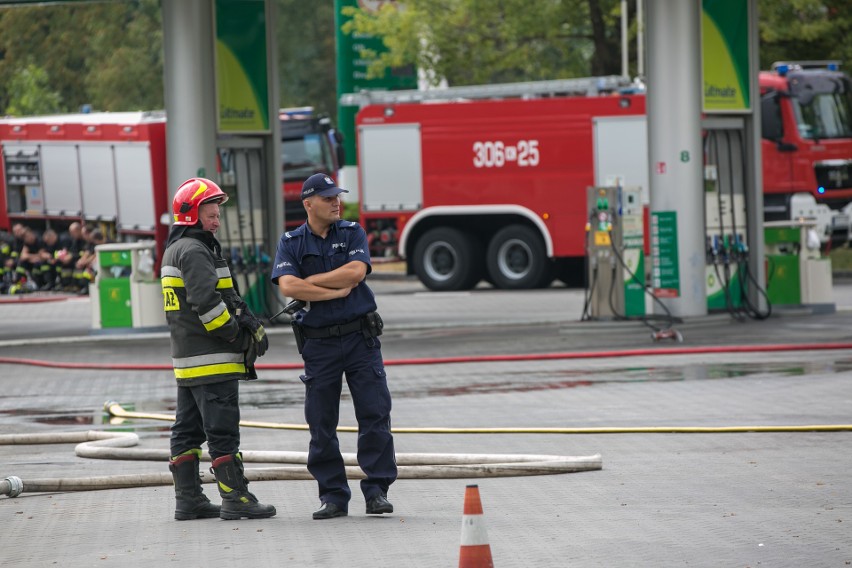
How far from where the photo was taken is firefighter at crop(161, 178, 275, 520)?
27.1 ft

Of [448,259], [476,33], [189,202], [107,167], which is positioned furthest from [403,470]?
[476,33]

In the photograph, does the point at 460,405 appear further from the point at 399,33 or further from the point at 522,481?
the point at 399,33

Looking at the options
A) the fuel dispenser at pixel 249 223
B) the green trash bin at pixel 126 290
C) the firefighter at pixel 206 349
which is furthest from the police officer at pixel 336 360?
the fuel dispenser at pixel 249 223

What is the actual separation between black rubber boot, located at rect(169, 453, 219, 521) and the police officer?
63 cm

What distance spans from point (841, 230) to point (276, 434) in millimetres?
19133

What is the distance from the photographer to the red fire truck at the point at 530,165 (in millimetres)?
28469

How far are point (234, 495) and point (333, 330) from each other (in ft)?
3.30

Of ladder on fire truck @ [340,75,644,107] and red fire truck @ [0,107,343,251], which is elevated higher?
ladder on fire truck @ [340,75,644,107]

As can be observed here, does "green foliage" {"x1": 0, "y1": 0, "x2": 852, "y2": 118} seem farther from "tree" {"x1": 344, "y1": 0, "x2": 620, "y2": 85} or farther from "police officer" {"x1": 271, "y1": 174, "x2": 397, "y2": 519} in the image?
"police officer" {"x1": 271, "y1": 174, "x2": 397, "y2": 519}

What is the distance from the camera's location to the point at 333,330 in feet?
27.3

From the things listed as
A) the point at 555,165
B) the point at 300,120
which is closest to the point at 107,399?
the point at 555,165

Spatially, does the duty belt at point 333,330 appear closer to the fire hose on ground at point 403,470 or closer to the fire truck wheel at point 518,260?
the fire hose on ground at point 403,470

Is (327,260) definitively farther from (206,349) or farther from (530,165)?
(530,165)

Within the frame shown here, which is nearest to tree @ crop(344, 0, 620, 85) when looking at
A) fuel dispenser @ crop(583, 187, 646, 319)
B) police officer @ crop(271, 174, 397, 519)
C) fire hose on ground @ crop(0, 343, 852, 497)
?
fuel dispenser @ crop(583, 187, 646, 319)
